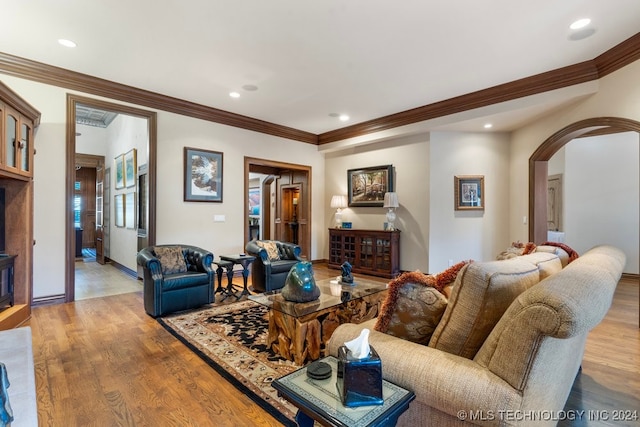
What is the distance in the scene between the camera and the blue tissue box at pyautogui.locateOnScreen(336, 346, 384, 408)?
3.60 feet

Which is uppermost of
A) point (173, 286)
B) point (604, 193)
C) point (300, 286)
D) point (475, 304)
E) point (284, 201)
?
point (604, 193)

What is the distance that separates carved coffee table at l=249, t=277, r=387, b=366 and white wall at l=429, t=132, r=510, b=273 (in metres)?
2.96

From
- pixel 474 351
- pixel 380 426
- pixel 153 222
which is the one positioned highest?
pixel 153 222

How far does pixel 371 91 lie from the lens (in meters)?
4.65

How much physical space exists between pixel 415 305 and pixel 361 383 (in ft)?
1.76

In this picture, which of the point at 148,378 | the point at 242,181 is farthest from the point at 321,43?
the point at 148,378

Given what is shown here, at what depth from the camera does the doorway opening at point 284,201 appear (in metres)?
6.95

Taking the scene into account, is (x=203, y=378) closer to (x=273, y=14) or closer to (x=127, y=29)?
(x=273, y=14)

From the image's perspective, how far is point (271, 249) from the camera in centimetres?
500

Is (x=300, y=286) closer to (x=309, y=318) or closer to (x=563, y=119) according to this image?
(x=309, y=318)

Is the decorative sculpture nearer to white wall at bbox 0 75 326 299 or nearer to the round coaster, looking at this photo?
the round coaster

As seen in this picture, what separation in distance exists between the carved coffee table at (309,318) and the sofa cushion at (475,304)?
88 cm

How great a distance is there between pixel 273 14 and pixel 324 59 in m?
0.96

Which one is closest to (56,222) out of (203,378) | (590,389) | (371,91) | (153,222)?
(153,222)
